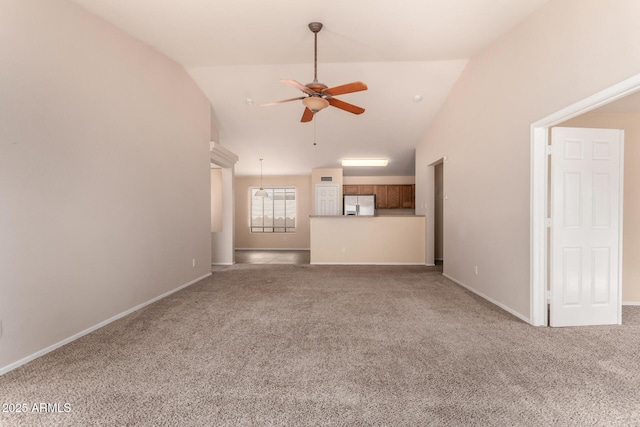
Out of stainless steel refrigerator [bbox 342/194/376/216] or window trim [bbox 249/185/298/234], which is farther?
window trim [bbox 249/185/298/234]

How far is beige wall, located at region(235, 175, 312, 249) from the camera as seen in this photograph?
9.89 metres

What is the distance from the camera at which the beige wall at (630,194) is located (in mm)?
3520

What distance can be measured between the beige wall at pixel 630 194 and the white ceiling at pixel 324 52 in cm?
173

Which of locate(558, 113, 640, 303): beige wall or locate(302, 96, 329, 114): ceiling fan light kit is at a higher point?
locate(302, 96, 329, 114): ceiling fan light kit

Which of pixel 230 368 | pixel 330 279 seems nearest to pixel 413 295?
pixel 330 279

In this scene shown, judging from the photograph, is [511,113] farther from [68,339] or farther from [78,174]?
[68,339]

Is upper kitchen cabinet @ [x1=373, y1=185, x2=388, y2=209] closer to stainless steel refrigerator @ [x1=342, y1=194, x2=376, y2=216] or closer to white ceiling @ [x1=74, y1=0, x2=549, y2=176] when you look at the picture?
stainless steel refrigerator @ [x1=342, y1=194, x2=376, y2=216]

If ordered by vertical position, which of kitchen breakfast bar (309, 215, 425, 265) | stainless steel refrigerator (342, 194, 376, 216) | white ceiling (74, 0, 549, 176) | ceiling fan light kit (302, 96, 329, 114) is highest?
white ceiling (74, 0, 549, 176)

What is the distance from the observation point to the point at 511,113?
3.28 meters

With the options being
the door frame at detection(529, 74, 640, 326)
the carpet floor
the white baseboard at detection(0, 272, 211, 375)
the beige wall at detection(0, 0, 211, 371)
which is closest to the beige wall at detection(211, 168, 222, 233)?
the beige wall at detection(0, 0, 211, 371)

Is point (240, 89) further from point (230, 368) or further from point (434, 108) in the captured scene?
point (230, 368)

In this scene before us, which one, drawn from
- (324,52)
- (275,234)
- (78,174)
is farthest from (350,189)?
(78,174)

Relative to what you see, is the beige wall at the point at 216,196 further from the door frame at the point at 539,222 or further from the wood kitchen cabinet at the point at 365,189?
the door frame at the point at 539,222

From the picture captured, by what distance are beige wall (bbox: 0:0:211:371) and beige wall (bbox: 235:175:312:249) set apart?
18.8 feet
